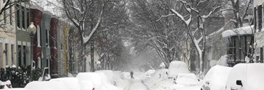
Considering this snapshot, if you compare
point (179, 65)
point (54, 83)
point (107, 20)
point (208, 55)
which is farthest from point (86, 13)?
point (208, 55)

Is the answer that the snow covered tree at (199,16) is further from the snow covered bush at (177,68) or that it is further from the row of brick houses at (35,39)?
the row of brick houses at (35,39)

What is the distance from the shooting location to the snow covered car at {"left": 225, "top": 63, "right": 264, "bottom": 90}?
1287cm

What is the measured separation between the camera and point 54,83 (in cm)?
1346

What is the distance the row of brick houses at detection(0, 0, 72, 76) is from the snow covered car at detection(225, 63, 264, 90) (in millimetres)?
15038

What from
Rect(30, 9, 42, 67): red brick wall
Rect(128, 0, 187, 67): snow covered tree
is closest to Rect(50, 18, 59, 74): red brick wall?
Rect(30, 9, 42, 67): red brick wall

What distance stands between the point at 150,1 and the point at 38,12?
11108mm

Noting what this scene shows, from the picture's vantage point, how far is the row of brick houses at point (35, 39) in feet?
105

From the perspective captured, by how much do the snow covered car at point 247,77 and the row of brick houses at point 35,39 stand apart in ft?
49.3

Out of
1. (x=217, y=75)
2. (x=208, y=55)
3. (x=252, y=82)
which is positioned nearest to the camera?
(x=252, y=82)

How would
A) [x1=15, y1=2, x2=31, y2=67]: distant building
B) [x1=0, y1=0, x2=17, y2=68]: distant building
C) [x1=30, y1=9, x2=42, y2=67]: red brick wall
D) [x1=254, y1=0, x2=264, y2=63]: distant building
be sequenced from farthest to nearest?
1. [x1=30, y1=9, x2=42, y2=67]: red brick wall
2. [x1=15, y1=2, x2=31, y2=67]: distant building
3. [x1=254, y1=0, x2=264, y2=63]: distant building
4. [x1=0, y1=0, x2=17, y2=68]: distant building

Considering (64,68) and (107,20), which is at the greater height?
(107,20)

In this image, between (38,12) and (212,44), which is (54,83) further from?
(212,44)

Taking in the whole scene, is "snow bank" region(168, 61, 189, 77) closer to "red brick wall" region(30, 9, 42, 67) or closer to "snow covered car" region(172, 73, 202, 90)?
"snow covered car" region(172, 73, 202, 90)

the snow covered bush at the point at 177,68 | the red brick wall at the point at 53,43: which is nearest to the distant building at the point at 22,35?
the red brick wall at the point at 53,43
